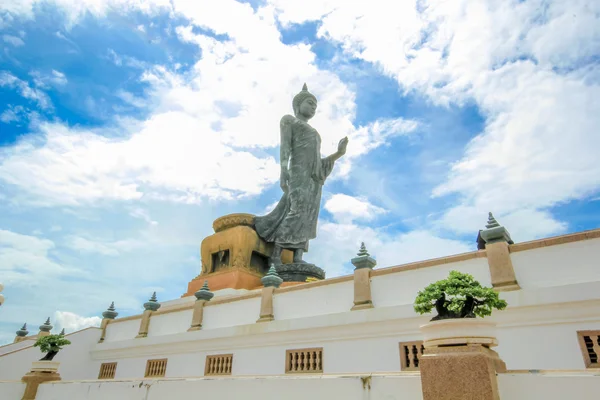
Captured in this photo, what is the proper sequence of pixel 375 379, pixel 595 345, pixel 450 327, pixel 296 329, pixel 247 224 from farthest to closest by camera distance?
pixel 247 224
pixel 296 329
pixel 595 345
pixel 375 379
pixel 450 327

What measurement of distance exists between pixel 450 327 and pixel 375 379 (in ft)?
3.56

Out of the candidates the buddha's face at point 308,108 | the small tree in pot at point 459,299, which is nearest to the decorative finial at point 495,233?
the small tree in pot at point 459,299

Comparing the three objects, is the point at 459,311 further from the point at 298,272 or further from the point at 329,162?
the point at 329,162

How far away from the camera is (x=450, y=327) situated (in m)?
4.18

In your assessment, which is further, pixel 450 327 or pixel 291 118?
pixel 291 118

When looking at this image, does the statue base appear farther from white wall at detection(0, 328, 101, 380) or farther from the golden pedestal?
white wall at detection(0, 328, 101, 380)

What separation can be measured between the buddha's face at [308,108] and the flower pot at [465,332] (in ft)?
49.4

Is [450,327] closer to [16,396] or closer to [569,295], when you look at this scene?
[569,295]

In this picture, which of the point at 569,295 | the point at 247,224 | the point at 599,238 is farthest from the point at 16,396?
the point at 599,238

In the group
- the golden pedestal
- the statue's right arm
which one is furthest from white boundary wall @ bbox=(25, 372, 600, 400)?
the statue's right arm

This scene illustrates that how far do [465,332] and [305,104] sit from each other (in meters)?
15.3

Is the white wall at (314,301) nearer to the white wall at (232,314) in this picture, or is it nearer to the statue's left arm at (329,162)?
the white wall at (232,314)

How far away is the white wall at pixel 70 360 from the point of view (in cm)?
1316

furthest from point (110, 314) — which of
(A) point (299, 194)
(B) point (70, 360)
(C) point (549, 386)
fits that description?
(C) point (549, 386)
